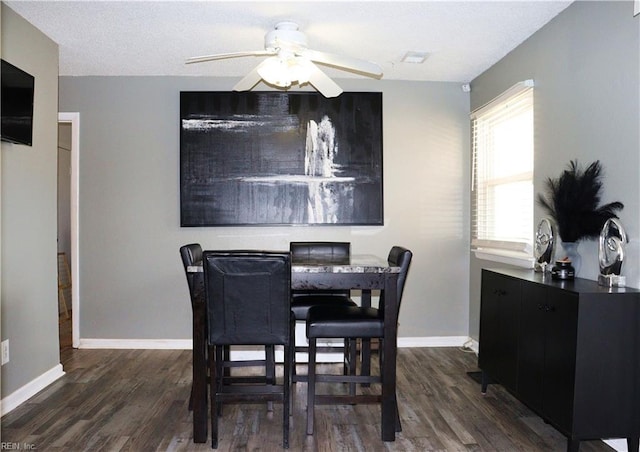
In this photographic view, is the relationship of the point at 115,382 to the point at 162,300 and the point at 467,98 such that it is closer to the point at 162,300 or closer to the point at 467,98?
the point at 162,300

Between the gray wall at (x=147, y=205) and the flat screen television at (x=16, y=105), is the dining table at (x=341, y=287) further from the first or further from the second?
the gray wall at (x=147, y=205)

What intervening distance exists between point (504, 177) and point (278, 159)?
1.90 metres

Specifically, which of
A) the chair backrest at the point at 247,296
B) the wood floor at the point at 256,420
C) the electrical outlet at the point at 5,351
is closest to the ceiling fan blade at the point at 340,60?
the chair backrest at the point at 247,296

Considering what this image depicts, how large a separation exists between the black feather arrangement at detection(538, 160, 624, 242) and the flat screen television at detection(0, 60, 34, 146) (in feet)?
10.5

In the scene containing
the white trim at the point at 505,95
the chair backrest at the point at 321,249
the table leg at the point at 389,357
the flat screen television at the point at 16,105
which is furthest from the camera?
the chair backrest at the point at 321,249

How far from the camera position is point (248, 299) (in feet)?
7.48

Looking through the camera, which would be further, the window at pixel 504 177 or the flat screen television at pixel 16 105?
the window at pixel 504 177

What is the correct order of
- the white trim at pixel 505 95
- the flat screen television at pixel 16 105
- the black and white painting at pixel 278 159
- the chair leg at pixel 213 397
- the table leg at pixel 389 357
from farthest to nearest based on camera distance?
1. the black and white painting at pixel 278 159
2. the white trim at pixel 505 95
3. the flat screen television at pixel 16 105
4. the table leg at pixel 389 357
5. the chair leg at pixel 213 397

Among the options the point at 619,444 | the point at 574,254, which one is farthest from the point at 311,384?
the point at 574,254

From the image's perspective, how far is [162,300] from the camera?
13.9ft

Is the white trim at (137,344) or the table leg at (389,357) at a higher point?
the table leg at (389,357)

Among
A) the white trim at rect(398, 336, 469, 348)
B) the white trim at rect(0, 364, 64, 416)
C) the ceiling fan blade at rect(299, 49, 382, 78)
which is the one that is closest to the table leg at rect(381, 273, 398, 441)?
the ceiling fan blade at rect(299, 49, 382, 78)

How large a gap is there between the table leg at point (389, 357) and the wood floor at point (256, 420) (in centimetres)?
9

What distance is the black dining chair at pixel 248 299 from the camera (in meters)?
2.25
